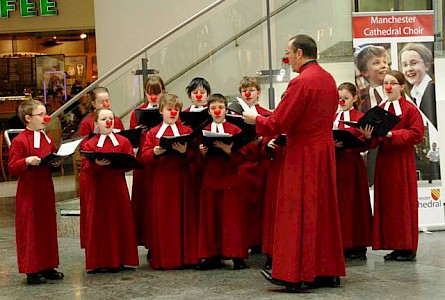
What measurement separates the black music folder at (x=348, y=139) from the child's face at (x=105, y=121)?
Answer: 5.71 feet

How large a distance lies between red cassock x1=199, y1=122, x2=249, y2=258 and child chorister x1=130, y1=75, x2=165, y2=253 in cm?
57

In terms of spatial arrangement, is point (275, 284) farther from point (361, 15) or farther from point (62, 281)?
point (361, 15)

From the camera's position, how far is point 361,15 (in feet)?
27.5

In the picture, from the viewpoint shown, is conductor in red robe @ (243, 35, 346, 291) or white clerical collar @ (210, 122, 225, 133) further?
white clerical collar @ (210, 122, 225, 133)

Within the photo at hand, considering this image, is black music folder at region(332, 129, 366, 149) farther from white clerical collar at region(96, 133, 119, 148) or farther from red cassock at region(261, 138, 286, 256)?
white clerical collar at region(96, 133, 119, 148)

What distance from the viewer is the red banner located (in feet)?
27.5

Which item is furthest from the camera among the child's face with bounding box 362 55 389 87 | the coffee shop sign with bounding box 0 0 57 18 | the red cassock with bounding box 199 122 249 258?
the coffee shop sign with bounding box 0 0 57 18

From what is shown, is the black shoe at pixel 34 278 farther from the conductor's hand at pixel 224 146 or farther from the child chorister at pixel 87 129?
the conductor's hand at pixel 224 146

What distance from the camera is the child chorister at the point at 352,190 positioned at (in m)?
7.22

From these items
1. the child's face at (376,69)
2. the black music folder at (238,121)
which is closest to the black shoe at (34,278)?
the black music folder at (238,121)

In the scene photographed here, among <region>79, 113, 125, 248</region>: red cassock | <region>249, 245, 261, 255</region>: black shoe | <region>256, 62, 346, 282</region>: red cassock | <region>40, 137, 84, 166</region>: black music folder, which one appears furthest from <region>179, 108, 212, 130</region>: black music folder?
<region>249, 245, 261, 255</region>: black shoe

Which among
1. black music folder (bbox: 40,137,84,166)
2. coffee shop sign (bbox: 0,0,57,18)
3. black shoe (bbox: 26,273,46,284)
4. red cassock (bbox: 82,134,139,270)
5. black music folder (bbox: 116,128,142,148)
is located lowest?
black shoe (bbox: 26,273,46,284)

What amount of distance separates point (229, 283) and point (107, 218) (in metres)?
1.19

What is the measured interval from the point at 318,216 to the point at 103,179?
191 cm
